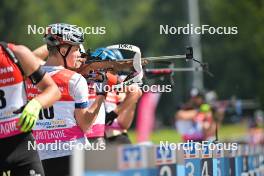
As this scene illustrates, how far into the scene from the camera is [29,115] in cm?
702

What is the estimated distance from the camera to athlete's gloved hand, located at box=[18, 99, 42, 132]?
7020 mm

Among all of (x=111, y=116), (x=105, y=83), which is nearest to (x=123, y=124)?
(x=111, y=116)

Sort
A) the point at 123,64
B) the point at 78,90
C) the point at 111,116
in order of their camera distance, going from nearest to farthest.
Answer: the point at 78,90 < the point at 123,64 < the point at 111,116

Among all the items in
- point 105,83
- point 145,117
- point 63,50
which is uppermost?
point 145,117

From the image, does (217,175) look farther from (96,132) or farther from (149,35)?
(149,35)

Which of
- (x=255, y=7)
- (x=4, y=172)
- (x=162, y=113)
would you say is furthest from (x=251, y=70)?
(x=4, y=172)

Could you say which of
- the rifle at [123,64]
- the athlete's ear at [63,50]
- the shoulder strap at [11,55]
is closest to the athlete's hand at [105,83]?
the rifle at [123,64]

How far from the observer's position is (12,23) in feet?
208

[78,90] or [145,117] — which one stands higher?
[145,117]

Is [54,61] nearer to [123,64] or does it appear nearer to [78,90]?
[78,90]

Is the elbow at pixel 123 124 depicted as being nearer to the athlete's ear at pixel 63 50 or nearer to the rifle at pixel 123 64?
the rifle at pixel 123 64

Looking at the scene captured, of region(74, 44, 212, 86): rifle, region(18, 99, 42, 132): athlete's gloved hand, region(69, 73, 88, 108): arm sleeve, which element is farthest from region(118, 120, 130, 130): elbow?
region(18, 99, 42, 132): athlete's gloved hand

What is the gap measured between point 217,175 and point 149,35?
7314 centimetres

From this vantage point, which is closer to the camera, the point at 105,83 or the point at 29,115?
the point at 29,115
